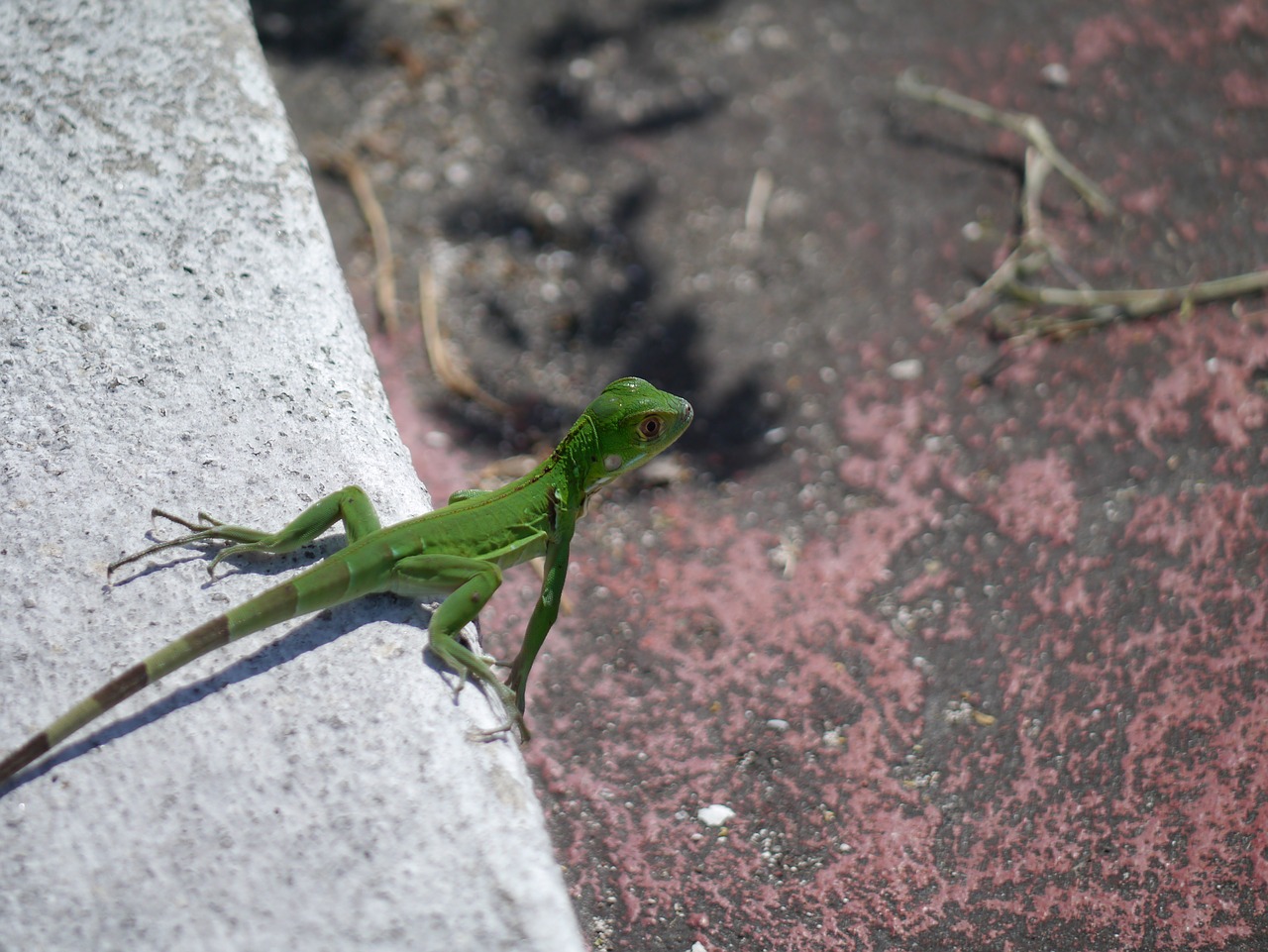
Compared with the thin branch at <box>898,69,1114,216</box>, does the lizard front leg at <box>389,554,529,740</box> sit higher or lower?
higher

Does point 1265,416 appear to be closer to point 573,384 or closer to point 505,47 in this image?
point 573,384

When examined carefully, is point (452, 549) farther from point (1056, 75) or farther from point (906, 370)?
point (1056, 75)

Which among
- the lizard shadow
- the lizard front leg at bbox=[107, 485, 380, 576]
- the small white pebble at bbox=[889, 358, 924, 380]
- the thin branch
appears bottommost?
the small white pebble at bbox=[889, 358, 924, 380]

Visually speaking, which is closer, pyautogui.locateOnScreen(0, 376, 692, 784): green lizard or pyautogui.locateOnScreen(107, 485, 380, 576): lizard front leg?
pyautogui.locateOnScreen(0, 376, 692, 784): green lizard

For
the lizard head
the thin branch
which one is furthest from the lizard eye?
the thin branch

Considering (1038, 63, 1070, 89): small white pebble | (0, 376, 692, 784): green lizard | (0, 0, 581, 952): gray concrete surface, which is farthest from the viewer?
(1038, 63, 1070, 89): small white pebble

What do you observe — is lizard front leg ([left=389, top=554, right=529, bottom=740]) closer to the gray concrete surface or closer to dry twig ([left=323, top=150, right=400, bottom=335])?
the gray concrete surface

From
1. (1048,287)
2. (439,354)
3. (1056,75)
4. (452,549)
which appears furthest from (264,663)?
(1056,75)
